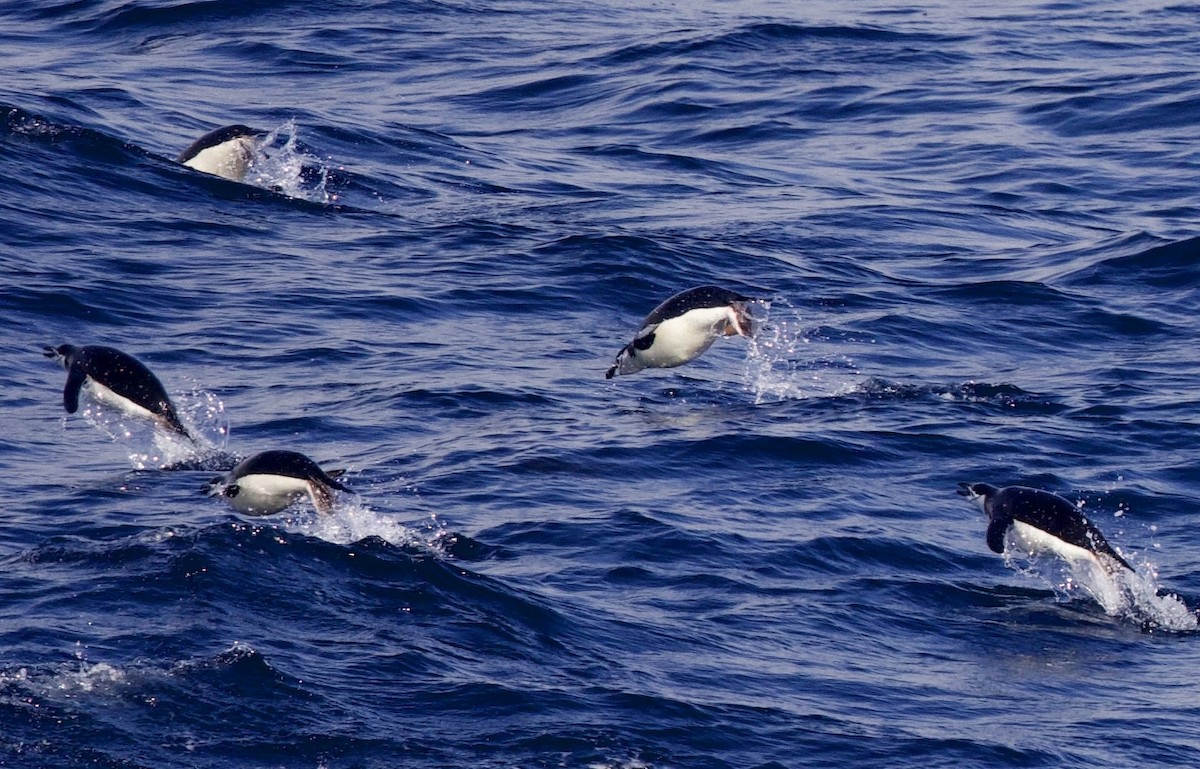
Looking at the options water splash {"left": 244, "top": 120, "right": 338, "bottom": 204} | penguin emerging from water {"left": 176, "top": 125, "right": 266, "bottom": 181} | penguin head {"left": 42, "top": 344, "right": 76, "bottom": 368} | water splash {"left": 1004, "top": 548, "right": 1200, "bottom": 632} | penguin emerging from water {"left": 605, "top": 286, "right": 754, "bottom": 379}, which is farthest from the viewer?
water splash {"left": 244, "top": 120, "right": 338, "bottom": 204}

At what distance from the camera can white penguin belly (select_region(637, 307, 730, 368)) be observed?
13.8m

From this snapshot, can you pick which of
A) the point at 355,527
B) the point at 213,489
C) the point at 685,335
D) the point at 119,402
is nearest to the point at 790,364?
the point at 685,335

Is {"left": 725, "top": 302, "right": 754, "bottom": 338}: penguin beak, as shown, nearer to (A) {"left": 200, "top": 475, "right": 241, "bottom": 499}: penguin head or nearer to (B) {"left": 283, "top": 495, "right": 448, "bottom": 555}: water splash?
(B) {"left": 283, "top": 495, "right": 448, "bottom": 555}: water splash

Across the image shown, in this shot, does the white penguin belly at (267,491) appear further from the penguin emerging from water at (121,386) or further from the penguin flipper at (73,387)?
the penguin flipper at (73,387)

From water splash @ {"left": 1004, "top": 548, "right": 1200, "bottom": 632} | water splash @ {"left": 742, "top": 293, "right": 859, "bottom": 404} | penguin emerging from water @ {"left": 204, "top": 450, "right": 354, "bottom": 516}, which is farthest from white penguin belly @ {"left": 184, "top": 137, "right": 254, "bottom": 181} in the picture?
water splash @ {"left": 1004, "top": 548, "right": 1200, "bottom": 632}

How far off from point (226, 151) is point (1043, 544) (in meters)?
11.4

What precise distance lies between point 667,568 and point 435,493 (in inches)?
73.3

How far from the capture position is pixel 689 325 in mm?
13914

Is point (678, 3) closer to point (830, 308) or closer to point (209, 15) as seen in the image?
point (209, 15)

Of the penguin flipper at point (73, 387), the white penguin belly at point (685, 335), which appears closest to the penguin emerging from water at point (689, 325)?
the white penguin belly at point (685, 335)

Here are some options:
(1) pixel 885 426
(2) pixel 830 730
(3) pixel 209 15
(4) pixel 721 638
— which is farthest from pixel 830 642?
(3) pixel 209 15

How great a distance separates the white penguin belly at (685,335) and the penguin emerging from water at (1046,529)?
9.10ft

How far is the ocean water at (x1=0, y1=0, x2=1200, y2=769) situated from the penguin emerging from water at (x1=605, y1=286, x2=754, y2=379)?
0.58m

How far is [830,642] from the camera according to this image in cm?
1073
